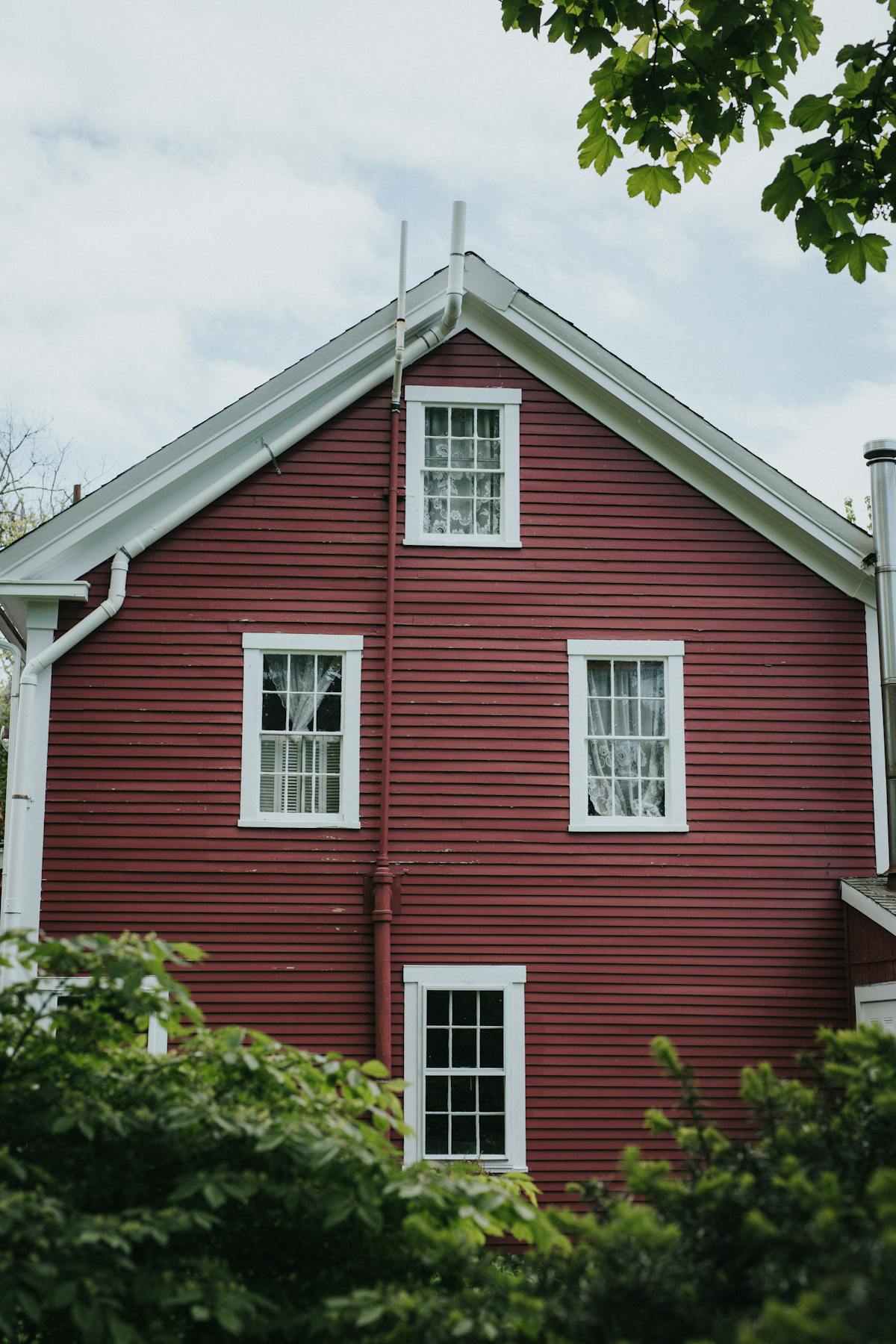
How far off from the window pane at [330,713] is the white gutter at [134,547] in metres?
2.03

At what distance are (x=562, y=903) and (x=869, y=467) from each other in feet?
16.7

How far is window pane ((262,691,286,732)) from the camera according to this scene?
40.3 ft

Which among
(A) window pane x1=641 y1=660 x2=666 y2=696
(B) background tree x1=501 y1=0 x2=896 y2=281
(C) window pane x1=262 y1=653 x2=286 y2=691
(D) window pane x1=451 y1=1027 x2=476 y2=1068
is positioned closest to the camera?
(B) background tree x1=501 y1=0 x2=896 y2=281

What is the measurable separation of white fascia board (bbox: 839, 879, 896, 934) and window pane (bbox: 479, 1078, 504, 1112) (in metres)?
3.48

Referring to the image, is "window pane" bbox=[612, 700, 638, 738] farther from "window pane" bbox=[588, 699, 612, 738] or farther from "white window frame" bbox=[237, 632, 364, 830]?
"white window frame" bbox=[237, 632, 364, 830]

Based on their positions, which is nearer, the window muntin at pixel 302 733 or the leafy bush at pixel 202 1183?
the leafy bush at pixel 202 1183

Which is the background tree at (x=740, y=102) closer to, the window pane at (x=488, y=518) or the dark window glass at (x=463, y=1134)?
the window pane at (x=488, y=518)

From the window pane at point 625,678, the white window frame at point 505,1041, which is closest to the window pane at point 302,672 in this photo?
the white window frame at point 505,1041

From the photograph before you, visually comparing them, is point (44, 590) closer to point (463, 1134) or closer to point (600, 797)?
point (600, 797)

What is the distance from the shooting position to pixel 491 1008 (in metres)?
12.0

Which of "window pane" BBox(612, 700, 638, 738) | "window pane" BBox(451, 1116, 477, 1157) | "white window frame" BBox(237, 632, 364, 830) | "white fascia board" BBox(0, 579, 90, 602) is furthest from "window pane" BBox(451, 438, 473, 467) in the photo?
"window pane" BBox(451, 1116, 477, 1157)

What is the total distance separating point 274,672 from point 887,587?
5.68 metres

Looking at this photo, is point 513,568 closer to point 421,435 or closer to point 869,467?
point 421,435

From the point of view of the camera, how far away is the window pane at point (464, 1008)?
11.9 meters
